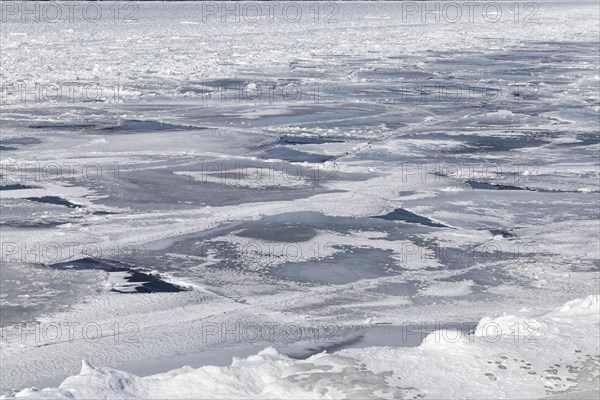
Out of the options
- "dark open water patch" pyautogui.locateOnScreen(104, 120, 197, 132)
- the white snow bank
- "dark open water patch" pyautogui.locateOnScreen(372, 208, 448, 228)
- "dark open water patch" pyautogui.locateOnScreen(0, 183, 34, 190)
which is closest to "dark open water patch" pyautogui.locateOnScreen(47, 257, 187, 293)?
the white snow bank

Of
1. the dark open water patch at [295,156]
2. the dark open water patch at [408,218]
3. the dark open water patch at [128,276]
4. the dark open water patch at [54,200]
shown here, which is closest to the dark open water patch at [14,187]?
the dark open water patch at [54,200]

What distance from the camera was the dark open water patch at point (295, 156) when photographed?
437 inches

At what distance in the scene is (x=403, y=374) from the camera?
421 cm

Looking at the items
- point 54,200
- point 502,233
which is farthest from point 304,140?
point 502,233

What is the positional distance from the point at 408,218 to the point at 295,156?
3168 millimetres

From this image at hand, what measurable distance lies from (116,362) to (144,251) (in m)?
2.27

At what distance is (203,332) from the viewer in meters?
5.42

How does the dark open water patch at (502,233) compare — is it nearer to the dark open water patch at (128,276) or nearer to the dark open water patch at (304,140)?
the dark open water patch at (128,276)

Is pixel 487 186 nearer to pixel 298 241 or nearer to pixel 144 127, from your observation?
pixel 298 241

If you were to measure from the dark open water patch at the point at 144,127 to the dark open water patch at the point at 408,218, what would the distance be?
17.7 feet

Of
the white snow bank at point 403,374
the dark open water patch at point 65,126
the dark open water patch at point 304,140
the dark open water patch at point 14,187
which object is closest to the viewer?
the white snow bank at point 403,374

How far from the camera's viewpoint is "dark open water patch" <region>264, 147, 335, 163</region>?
11102mm

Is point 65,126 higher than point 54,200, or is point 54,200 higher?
point 65,126

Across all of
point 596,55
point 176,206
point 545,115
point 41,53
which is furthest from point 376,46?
point 176,206
